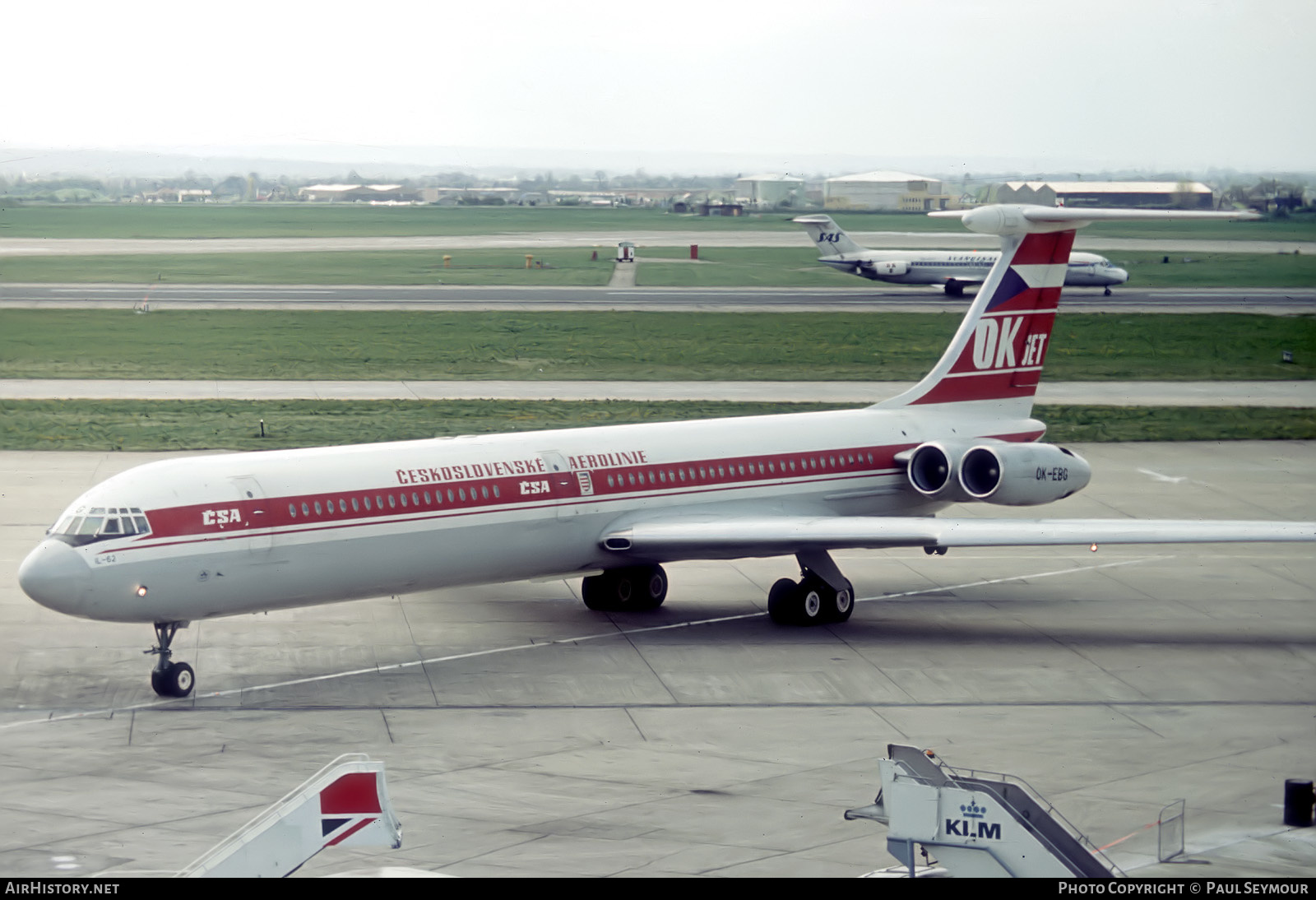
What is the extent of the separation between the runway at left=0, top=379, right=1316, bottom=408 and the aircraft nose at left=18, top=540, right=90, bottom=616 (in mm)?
28695

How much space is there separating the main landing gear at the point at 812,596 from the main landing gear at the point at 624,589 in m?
2.02

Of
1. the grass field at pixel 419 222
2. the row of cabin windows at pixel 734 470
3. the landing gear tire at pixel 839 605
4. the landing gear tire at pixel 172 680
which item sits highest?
the row of cabin windows at pixel 734 470

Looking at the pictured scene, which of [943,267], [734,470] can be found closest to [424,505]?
[734,470]

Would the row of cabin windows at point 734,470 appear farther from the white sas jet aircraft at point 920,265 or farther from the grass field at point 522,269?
the grass field at point 522,269

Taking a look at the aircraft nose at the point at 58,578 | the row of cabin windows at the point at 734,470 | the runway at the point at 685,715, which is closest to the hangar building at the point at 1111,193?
the row of cabin windows at the point at 734,470

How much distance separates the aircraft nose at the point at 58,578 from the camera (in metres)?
20.6

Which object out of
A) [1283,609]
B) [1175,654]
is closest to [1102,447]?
[1283,609]

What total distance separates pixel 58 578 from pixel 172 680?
6.91 ft

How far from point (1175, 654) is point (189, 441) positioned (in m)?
25.4

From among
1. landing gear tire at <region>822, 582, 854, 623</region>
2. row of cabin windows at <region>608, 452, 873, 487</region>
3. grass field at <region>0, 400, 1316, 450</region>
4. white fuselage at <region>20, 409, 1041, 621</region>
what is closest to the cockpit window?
white fuselage at <region>20, 409, 1041, 621</region>

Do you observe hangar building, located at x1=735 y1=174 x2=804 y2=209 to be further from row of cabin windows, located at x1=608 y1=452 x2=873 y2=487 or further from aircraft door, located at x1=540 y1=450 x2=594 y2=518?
aircraft door, located at x1=540 y1=450 x2=594 y2=518

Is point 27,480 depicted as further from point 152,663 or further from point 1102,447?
point 1102,447

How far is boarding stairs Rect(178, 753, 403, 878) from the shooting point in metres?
11.5

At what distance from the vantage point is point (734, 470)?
2709cm
